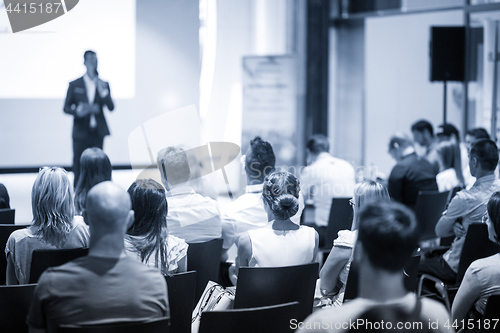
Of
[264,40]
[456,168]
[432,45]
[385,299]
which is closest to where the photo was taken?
[385,299]

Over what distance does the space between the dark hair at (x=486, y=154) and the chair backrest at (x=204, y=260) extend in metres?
1.87

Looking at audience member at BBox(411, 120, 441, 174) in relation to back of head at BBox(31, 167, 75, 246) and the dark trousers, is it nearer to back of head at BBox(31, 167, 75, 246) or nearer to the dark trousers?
the dark trousers

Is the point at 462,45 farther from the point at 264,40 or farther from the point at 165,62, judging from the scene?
the point at 165,62

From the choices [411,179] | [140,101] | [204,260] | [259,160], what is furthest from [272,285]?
[140,101]

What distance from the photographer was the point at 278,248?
2.44m

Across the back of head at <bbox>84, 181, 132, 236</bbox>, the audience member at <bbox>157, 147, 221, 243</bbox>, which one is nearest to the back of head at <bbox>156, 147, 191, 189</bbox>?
the audience member at <bbox>157, 147, 221, 243</bbox>

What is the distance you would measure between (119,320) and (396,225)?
2.85 ft

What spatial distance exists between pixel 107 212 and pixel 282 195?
3.49 feet

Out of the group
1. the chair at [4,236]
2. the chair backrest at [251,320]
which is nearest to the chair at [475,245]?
the chair backrest at [251,320]

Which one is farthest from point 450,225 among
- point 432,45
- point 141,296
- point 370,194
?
point 432,45

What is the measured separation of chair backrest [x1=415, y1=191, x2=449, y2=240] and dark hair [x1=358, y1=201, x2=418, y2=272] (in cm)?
292

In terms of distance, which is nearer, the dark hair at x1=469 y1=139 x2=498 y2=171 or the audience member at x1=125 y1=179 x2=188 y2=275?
the audience member at x1=125 y1=179 x2=188 y2=275

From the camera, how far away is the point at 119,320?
156cm

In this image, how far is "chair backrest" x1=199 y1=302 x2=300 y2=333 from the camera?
1.68 meters
